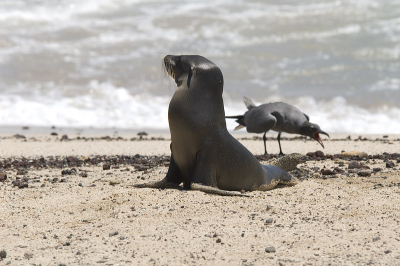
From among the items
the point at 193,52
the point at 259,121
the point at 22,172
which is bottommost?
the point at 22,172

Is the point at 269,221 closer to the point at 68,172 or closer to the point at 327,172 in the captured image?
the point at 327,172

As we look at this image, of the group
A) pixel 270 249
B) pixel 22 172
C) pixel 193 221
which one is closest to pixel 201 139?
pixel 193 221

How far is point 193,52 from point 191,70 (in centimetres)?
1599

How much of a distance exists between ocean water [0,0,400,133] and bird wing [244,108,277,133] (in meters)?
3.35

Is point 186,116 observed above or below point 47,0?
below

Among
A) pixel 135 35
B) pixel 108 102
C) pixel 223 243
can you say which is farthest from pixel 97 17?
pixel 223 243

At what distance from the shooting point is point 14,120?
1271 cm

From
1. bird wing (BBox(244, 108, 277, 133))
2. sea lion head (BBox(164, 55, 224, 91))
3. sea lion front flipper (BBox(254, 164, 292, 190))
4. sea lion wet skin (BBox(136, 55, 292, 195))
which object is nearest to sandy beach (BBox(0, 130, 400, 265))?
sea lion front flipper (BBox(254, 164, 292, 190))

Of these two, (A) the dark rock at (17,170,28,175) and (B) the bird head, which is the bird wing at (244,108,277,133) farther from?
(A) the dark rock at (17,170,28,175)

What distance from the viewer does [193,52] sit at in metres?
20.6

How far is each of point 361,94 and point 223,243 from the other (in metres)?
13.3

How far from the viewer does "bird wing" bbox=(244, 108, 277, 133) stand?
353 inches

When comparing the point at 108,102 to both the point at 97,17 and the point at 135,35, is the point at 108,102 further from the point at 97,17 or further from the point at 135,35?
the point at 97,17

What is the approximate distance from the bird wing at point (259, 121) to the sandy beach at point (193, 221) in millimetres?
2331
